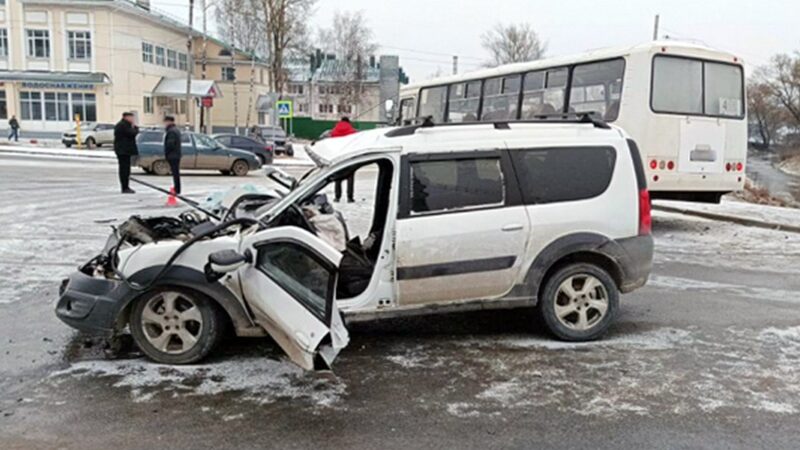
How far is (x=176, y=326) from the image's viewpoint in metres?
4.88

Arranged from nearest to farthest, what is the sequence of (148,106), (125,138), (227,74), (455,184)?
(455,184)
(125,138)
(148,106)
(227,74)

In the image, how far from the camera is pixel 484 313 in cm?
646

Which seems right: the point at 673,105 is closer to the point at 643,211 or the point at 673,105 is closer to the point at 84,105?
the point at 643,211

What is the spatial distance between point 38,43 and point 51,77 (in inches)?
107

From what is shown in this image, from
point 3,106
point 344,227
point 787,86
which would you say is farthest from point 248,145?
point 787,86

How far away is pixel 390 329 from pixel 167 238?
205 centimetres

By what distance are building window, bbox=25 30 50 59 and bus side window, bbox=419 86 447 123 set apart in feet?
116

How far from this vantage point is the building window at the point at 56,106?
4388cm

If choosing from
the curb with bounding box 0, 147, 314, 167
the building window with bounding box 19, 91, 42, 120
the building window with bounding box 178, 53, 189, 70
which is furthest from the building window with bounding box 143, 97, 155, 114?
the curb with bounding box 0, 147, 314, 167

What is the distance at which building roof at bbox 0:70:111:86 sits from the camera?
42.8m

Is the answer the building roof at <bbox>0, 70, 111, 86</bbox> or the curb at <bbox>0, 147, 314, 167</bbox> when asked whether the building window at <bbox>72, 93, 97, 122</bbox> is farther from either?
the curb at <bbox>0, 147, 314, 167</bbox>

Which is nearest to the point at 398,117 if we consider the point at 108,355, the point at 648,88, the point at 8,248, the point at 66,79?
the point at 648,88

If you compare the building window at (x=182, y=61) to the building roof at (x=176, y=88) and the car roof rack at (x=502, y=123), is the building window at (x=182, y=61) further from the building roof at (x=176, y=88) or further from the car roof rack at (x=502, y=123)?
the car roof rack at (x=502, y=123)

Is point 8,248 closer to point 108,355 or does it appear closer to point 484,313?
point 108,355
